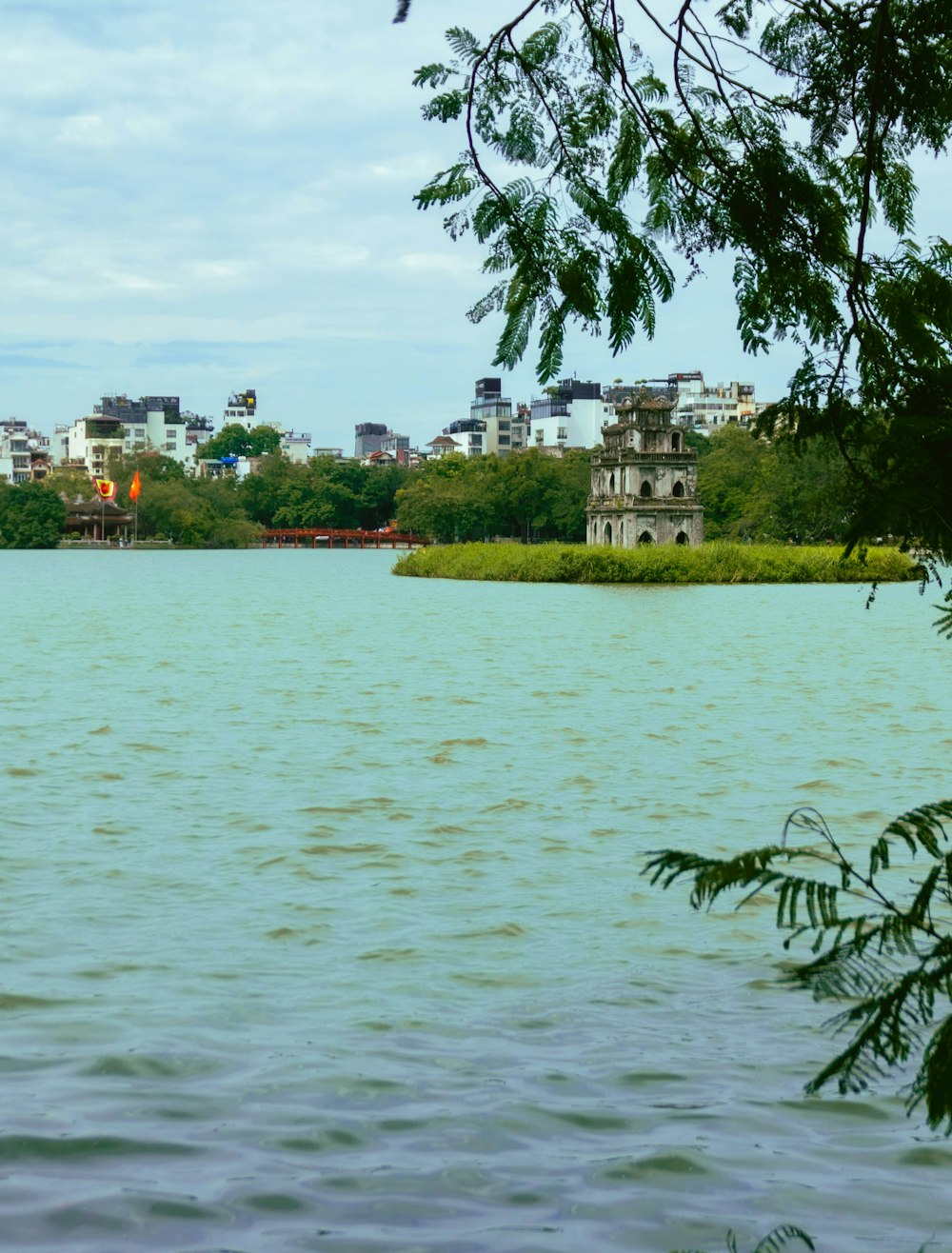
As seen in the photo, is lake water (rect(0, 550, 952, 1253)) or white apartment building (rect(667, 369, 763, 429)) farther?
white apartment building (rect(667, 369, 763, 429))

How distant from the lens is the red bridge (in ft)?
492

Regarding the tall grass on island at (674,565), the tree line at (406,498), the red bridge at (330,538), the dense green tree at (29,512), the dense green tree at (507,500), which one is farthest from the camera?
the red bridge at (330,538)

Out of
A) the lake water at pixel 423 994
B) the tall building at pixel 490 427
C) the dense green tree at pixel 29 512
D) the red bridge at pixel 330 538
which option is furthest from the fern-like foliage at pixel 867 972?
the tall building at pixel 490 427

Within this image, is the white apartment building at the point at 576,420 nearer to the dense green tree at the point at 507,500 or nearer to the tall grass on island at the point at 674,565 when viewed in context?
the dense green tree at the point at 507,500

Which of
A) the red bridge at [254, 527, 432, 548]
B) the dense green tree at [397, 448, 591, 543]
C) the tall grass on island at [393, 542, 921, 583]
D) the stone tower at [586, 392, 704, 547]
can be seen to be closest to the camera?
the tall grass on island at [393, 542, 921, 583]

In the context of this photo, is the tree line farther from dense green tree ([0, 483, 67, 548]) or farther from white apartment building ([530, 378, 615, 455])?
white apartment building ([530, 378, 615, 455])

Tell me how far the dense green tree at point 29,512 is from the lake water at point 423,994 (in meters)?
117

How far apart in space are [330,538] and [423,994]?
152689mm

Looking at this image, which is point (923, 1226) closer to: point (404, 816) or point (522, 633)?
point (404, 816)

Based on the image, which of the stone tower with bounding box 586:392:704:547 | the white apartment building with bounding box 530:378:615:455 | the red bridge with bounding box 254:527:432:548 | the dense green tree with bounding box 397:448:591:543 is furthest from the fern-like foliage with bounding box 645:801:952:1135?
the white apartment building with bounding box 530:378:615:455

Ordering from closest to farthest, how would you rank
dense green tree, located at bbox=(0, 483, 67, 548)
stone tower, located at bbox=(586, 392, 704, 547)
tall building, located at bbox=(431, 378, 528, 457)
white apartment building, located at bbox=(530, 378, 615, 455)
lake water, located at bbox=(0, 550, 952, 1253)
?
lake water, located at bbox=(0, 550, 952, 1253) → stone tower, located at bbox=(586, 392, 704, 547) → dense green tree, located at bbox=(0, 483, 67, 548) → white apartment building, located at bbox=(530, 378, 615, 455) → tall building, located at bbox=(431, 378, 528, 457)

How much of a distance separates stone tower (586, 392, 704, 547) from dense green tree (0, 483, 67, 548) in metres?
69.7

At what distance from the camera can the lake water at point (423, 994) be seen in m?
4.51

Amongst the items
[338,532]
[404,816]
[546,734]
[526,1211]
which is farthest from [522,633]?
[338,532]
